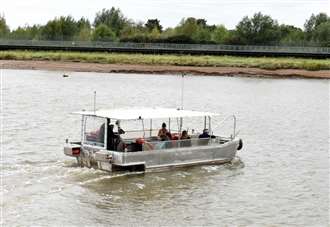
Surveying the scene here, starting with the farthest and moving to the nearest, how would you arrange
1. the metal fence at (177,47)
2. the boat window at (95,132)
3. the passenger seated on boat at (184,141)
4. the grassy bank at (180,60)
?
the metal fence at (177,47), the grassy bank at (180,60), the passenger seated on boat at (184,141), the boat window at (95,132)

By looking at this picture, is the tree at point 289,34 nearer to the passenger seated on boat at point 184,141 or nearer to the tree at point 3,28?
the tree at point 3,28

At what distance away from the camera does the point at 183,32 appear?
485 feet

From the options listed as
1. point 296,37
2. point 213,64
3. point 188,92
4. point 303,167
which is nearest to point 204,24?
point 296,37

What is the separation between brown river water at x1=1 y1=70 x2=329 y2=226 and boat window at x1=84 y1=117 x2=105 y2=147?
1.13 metres

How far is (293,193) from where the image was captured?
24922mm

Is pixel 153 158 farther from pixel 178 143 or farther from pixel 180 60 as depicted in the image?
pixel 180 60

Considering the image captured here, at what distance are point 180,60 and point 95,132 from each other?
69542 mm

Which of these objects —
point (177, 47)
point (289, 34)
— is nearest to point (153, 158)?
point (177, 47)

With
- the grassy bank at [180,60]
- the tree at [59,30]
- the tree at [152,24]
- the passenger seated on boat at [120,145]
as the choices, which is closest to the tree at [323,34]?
the grassy bank at [180,60]

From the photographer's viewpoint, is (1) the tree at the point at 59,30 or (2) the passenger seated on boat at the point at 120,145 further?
(1) the tree at the point at 59,30

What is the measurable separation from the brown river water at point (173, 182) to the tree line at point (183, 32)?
84891mm

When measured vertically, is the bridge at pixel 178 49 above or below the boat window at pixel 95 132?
above

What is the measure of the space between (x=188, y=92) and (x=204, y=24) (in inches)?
4787

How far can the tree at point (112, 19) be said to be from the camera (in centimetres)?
17762
